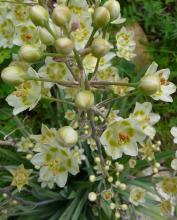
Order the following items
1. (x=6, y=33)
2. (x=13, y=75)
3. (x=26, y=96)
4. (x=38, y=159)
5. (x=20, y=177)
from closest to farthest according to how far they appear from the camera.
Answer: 1. (x=13, y=75)
2. (x=26, y=96)
3. (x=38, y=159)
4. (x=6, y=33)
5. (x=20, y=177)

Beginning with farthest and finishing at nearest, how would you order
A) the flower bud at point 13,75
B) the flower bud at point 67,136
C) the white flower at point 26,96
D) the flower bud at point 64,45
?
the white flower at point 26,96
the flower bud at point 13,75
the flower bud at point 67,136
the flower bud at point 64,45

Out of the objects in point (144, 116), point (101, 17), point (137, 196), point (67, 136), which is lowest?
point (137, 196)

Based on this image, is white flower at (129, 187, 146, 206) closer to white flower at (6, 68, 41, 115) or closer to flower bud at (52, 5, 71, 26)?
white flower at (6, 68, 41, 115)

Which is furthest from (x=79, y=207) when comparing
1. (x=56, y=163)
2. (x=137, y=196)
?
(x=56, y=163)

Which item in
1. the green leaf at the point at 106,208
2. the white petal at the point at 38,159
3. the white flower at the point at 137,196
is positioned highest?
the white petal at the point at 38,159

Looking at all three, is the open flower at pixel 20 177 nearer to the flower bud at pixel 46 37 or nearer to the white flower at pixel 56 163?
the white flower at pixel 56 163

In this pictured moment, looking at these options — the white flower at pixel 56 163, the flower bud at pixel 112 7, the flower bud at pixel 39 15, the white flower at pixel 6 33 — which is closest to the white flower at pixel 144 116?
the white flower at pixel 56 163

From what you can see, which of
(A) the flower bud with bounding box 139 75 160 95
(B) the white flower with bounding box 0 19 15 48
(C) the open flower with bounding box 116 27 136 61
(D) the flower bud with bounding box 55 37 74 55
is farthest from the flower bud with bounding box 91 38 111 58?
(C) the open flower with bounding box 116 27 136 61

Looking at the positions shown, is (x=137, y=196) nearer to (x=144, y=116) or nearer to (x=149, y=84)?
(x=144, y=116)
